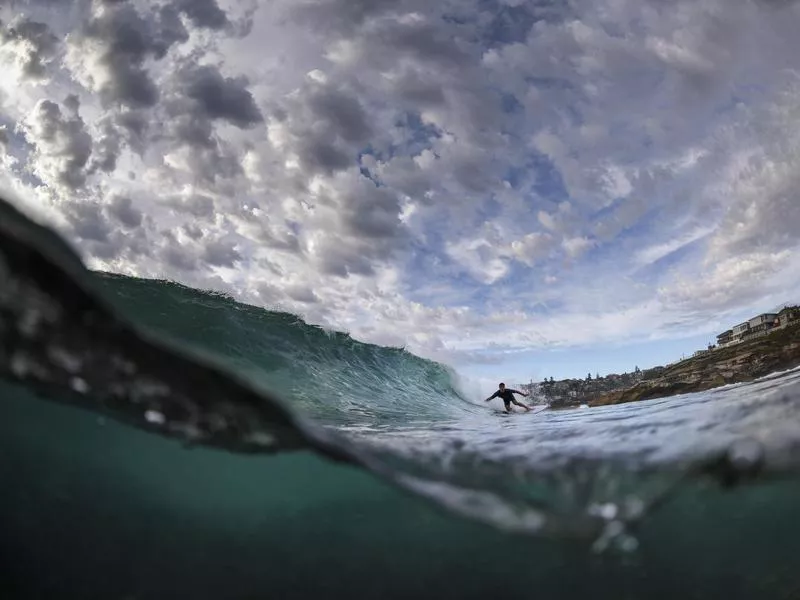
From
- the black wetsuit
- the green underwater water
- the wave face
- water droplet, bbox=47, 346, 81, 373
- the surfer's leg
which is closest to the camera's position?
water droplet, bbox=47, 346, 81, 373

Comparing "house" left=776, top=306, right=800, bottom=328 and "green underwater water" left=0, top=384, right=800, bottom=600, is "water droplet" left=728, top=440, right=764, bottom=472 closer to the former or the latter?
"green underwater water" left=0, top=384, right=800, bottom=600

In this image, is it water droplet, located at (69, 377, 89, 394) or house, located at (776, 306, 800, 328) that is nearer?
water droplet, located at (69, 377, 89, 394)

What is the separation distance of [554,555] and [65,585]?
9143mm

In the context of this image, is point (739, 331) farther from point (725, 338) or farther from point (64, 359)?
point (64, 359)

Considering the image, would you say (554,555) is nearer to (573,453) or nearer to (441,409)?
(573,453)

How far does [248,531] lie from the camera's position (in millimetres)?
9031

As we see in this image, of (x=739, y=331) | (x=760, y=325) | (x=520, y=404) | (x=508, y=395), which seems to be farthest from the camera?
(x=508, y=395)

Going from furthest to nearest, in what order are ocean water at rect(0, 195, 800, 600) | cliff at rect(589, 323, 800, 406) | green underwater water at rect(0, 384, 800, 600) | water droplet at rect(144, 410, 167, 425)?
cliff at rect(589, 323, 800, 406), green underwater water at rect(0, 384, 800, 600), water droplet at rect(144, 410, 167, 425), ocean water at rect(0, 195, 800, 600)

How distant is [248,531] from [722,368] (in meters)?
12.1

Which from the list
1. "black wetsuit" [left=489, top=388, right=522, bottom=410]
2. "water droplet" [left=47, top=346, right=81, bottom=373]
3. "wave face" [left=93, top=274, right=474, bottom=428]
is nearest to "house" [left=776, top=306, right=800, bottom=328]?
"black wetsuit" [left=489, top=388, right=522, bottom=410]

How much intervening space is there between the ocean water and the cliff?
109 cm

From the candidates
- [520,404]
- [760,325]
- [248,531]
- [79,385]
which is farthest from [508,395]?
[79,385]

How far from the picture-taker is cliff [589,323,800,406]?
9.70 metres

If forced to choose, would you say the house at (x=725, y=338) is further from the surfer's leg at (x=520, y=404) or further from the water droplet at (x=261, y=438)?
the water droplet at (x=261, y=438)
